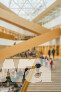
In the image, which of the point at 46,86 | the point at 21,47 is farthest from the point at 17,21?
the point at 46,86

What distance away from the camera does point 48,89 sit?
34.4ft

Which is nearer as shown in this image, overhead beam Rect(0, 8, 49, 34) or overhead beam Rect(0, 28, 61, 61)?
overhead beam Rect(0, 8, 49, 34)

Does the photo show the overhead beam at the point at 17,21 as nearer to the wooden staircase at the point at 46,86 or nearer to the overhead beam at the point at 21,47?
the overhead beam at the point at 21,47

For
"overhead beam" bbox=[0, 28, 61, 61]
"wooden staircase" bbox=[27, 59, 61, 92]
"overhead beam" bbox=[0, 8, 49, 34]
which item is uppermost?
"overhead beam" bbox=[0, 8, 49, 34]

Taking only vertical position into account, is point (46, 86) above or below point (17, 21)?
below

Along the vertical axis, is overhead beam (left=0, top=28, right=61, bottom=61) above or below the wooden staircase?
above

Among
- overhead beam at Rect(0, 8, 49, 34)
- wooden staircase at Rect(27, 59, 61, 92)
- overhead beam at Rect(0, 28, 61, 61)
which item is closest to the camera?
wooden staircase at Rect(27, 59, 61, 92)

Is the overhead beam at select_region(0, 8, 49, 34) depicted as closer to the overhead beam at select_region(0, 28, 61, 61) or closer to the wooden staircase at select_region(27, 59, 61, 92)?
the overhead beam at select_region(0, 28, 61, 61)

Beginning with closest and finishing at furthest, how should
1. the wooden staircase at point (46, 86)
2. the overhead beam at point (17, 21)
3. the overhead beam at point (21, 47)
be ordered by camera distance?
the wooden staircase at point (46, 86), the overhead beam at point (17, 21), the overhead beam at point (21, 47)

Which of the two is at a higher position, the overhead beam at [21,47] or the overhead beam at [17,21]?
the overhead beam at [17,21]

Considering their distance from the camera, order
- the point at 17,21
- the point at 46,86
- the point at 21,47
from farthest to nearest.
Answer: the point at 21,47, the point at 17,21, the point at 46,86

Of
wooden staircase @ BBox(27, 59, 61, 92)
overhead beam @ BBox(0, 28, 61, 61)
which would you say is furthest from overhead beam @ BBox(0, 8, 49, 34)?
wooden staircase @ BBox(27, 59, 61, 92)

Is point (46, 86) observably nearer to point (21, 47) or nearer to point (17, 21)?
point (21, 47)

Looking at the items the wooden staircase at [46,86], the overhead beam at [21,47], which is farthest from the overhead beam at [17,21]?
the wooden staircase at [46,86]
